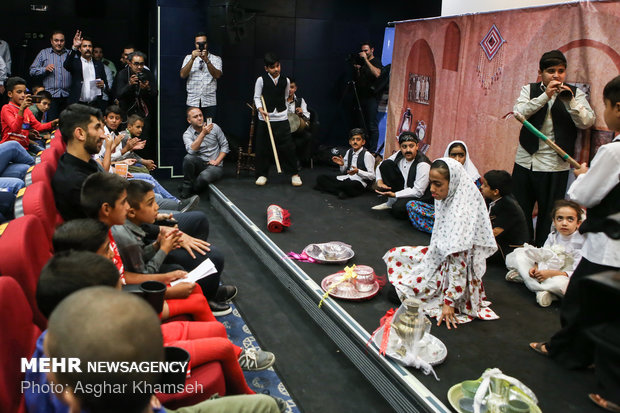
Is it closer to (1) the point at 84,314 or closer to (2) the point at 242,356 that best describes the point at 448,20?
(2) the point at 242,356

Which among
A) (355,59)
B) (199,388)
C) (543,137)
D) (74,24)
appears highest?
(74,24)

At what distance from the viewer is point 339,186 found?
6.12 m

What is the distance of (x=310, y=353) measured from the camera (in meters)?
3.24

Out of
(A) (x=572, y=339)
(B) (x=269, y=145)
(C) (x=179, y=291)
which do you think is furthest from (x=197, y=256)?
(B) (x=269, y=145)

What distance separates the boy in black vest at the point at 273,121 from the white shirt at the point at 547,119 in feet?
9.44

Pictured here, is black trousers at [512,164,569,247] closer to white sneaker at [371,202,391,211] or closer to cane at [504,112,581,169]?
cane at [504,112,581,169]

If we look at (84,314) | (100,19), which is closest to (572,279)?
(84,314)

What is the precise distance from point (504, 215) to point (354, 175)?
7.52 ft

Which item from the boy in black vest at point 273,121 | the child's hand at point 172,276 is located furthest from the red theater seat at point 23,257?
the boy in black vest at point 273,121

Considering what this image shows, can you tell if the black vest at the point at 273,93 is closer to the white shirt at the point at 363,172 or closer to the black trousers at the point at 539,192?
the white shirt at the point at 363,172

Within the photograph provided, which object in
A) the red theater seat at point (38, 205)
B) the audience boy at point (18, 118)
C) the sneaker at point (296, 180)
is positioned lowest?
the sneaker at point (296, 180)

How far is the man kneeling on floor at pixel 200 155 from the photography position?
635cm

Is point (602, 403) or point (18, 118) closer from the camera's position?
point (602, 403)

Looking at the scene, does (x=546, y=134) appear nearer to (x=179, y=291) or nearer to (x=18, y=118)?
(x=179, y=291)
